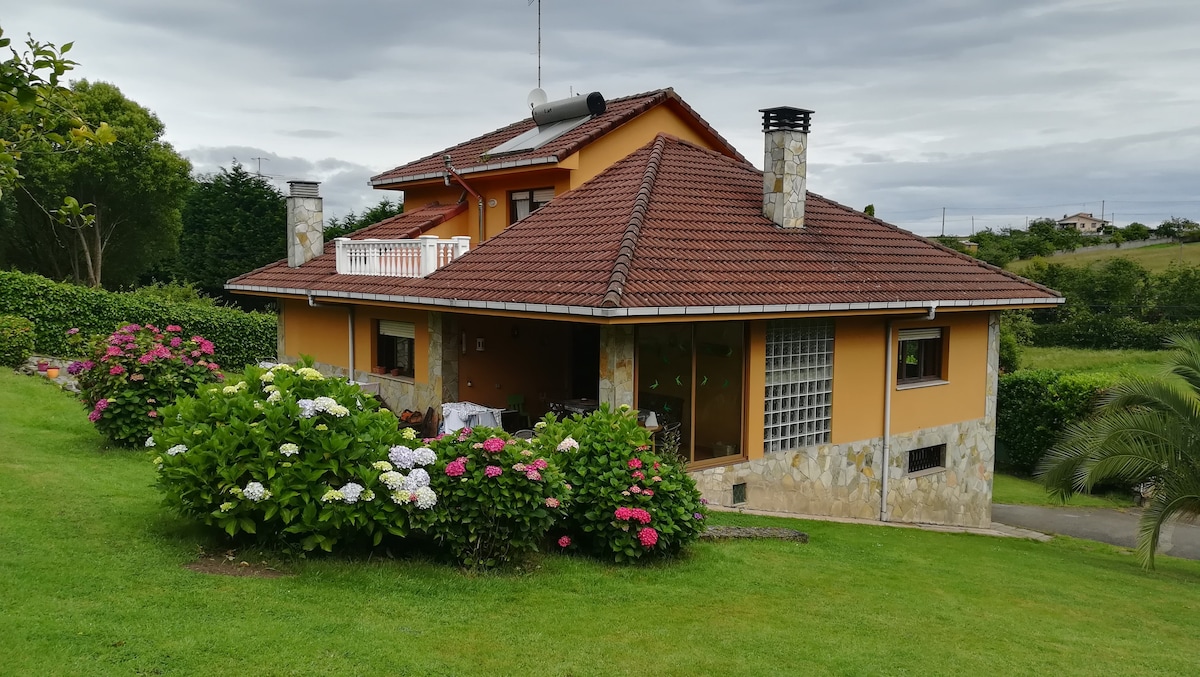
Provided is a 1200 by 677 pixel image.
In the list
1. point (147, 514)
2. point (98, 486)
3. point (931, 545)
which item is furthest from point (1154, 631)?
point (98, 486)

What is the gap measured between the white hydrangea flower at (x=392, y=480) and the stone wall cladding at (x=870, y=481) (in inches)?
237

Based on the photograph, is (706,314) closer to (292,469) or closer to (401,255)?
(292,469)

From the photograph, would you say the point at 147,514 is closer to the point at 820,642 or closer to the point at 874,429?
the point at 820,642

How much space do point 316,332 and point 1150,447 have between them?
1536 centimetres

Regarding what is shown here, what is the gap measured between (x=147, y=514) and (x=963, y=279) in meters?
13.7

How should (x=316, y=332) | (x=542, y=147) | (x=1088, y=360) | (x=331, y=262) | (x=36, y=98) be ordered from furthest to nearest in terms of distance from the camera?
(x=1088, y=360) → (x=331, y=262) → (x=316, y=332) → (x=542, y=147) → (x=36, y=98)

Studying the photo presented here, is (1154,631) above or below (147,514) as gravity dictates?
below

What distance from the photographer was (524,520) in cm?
771

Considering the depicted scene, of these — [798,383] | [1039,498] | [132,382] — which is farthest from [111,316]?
[1039,498]

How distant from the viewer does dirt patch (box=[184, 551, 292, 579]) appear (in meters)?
7.21

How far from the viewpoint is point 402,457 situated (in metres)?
7.57

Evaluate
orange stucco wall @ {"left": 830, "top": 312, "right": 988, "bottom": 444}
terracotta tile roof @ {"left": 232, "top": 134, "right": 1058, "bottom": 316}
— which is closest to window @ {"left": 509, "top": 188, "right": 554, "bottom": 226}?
terracotta tile roof @ {"left": 232, "top": 134, "right": 1058, "bottom": 316}

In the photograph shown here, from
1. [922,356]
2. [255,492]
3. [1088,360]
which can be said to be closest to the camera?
[255,492]

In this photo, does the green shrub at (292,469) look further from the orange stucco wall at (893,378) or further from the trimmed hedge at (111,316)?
the trimmed hedge at (111,316)
